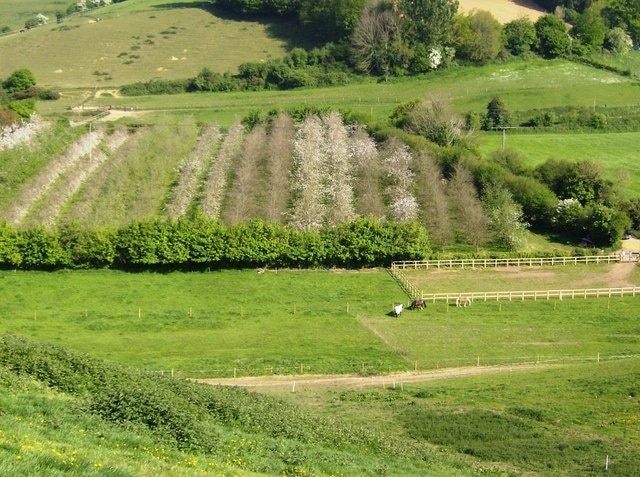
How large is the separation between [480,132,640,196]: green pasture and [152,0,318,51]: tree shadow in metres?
45.1

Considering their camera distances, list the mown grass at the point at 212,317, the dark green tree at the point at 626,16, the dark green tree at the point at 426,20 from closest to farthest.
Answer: the mown grass at the point at 212,317 → the dark green tree at the point at 426,20 → the dark green tree at the point at 626,16

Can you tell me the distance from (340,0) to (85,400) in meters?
115

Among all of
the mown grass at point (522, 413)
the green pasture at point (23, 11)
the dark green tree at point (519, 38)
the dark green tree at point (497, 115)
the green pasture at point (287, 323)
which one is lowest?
the green pasture at point (23, 11)

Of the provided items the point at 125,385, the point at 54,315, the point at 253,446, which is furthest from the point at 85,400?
the point at 54,315

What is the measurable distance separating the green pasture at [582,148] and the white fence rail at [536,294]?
28.7 metres

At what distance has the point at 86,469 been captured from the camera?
22.9 meters

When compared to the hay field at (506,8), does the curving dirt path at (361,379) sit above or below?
above

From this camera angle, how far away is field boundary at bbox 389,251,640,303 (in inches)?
2537

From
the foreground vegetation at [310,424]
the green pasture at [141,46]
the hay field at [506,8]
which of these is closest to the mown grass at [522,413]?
the foreground vegetation at [310,424]

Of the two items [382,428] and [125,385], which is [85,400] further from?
[382,428]

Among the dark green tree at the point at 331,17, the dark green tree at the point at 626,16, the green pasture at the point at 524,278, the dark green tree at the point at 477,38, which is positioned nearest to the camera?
the green pasture at the point at 524,278

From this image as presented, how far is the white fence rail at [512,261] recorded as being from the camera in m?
70.4

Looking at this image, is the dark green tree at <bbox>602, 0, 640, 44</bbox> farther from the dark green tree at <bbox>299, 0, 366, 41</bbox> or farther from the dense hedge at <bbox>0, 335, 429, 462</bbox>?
the dense hedge at <bbox>0, 335, 429, 462</bbox>

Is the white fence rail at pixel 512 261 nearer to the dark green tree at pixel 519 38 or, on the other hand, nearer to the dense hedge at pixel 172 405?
the dense hedge at pixel 172 405
